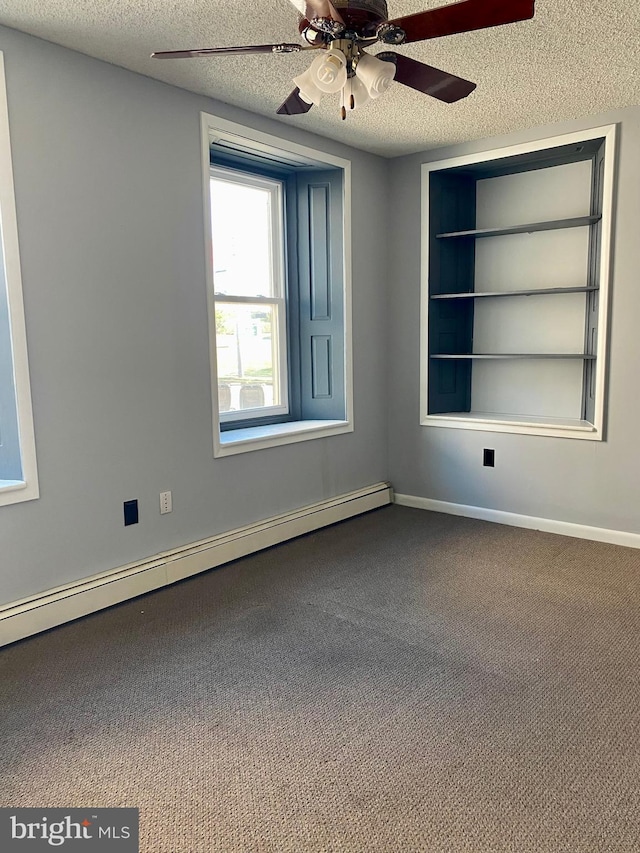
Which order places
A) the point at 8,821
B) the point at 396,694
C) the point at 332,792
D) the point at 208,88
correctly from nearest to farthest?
the point at 8,821 → the point at 332,792 → the point at 396,694 → the point at 208,88

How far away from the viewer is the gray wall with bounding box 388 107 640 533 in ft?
11.6

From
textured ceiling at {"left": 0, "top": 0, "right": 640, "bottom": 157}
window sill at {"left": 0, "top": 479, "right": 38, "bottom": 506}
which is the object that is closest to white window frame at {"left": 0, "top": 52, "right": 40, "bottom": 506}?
window sill at {"left": 0, "top": 479, "right": 38, "bottom": 506}

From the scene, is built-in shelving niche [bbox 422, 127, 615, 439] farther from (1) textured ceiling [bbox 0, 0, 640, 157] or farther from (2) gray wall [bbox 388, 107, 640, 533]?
(1) textured ceiling [bbox 0, 0, 640, 157]

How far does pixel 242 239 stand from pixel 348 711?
9.63 ft

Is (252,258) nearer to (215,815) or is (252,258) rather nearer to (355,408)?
→ (355,408)

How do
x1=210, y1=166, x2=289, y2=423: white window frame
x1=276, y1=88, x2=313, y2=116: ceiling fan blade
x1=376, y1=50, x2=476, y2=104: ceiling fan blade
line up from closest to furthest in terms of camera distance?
x1=376, y1=50, x2=476, y2=104: ceiling fan blade
x1=276, y1=88, x2=313, y2=116: ceiling fan blade
x1=210, y1=166, x2=289, y2=423: white window frame

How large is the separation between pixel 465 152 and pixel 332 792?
382cm

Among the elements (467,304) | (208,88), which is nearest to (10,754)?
(208,88)

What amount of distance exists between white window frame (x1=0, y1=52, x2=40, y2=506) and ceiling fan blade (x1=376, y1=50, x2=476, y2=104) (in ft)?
5.07

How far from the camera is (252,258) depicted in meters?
4.03

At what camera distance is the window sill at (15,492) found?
2514 mm

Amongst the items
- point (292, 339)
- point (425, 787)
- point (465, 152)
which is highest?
point (465, 152)

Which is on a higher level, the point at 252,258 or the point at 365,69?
the point at 365,69

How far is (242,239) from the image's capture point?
Result: 3.95m
